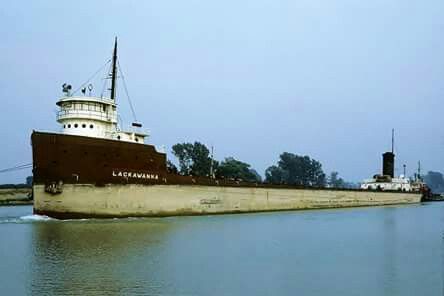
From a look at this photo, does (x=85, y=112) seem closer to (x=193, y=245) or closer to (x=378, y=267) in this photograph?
(x=193, y=245)

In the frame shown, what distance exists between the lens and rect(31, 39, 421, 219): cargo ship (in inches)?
901

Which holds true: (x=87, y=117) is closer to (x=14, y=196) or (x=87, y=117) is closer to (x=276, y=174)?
(x=14, y=196)

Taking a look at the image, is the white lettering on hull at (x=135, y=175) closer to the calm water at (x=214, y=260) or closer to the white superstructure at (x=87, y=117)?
the white superstructure at (x=87, y=117)

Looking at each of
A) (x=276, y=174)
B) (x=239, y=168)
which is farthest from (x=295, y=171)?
(x=239, y=168)

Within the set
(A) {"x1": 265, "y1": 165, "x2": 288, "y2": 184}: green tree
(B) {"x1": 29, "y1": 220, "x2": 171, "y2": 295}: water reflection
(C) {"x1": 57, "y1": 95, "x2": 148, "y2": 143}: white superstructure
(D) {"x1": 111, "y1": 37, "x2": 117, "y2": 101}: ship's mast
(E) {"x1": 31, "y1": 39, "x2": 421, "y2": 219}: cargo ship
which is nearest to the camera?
(B) {"x1": 29, "y1": 220, "x2": 171, "y2": 295}: water reflection

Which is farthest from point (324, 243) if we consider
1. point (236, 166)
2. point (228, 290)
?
point (236, 166)

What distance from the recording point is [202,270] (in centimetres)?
1171

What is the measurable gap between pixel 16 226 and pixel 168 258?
10.8 meters

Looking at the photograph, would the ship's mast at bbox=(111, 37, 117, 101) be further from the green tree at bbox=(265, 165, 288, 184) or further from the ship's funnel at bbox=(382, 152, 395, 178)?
the green tree at bbox=(265, 165, 288, 184)

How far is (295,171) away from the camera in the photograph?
90.8 m

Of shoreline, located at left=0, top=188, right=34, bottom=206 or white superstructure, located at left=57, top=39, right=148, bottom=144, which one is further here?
shoreline, located at left=0, top=188, right=34, bottom=206

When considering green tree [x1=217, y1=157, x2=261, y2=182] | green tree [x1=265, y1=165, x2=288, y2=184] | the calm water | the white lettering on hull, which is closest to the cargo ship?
the white lettering on hull

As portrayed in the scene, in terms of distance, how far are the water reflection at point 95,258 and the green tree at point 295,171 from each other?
224 ft

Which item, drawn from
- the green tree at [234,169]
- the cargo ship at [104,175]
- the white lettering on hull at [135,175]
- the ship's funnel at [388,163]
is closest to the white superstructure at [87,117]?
the cargo ship at [104,175]
